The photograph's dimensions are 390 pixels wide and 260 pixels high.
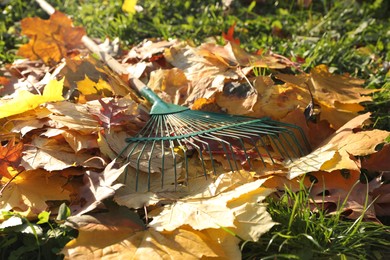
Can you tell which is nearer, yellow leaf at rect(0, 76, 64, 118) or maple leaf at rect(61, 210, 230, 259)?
maple leaf at rect(61, 210, 230, 259)

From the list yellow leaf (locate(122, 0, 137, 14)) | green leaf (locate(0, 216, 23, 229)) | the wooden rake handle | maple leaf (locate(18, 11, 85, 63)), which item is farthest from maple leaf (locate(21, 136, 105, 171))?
yellow leaf (locate(122, 0, 137, 14))

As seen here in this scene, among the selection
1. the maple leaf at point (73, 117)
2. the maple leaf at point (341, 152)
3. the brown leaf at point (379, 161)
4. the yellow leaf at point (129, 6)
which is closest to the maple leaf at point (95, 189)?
the maple leaf at point (73, 117)

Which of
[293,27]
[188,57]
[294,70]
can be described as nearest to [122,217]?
[188,57]

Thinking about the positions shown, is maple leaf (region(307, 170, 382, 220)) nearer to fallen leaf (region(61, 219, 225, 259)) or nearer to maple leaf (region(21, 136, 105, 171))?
fallen leaf (region(61, 219, 225, 259))

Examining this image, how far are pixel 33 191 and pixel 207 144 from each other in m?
0.63

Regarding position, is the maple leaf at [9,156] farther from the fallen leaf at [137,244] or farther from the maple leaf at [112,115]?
the fallen leaf at [137,244]

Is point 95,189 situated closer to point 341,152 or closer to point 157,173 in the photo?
point 157,173

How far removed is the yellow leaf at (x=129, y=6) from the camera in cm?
370

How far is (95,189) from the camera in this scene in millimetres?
1729

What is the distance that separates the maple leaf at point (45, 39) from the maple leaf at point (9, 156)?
1.22 meters

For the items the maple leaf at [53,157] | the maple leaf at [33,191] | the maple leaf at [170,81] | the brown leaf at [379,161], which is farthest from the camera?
the maple leaf at [170,81]

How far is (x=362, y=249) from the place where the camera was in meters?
1.71

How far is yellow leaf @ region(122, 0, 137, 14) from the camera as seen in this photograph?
3.70 meters

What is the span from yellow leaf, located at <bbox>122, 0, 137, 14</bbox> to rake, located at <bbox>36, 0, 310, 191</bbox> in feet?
5.12
